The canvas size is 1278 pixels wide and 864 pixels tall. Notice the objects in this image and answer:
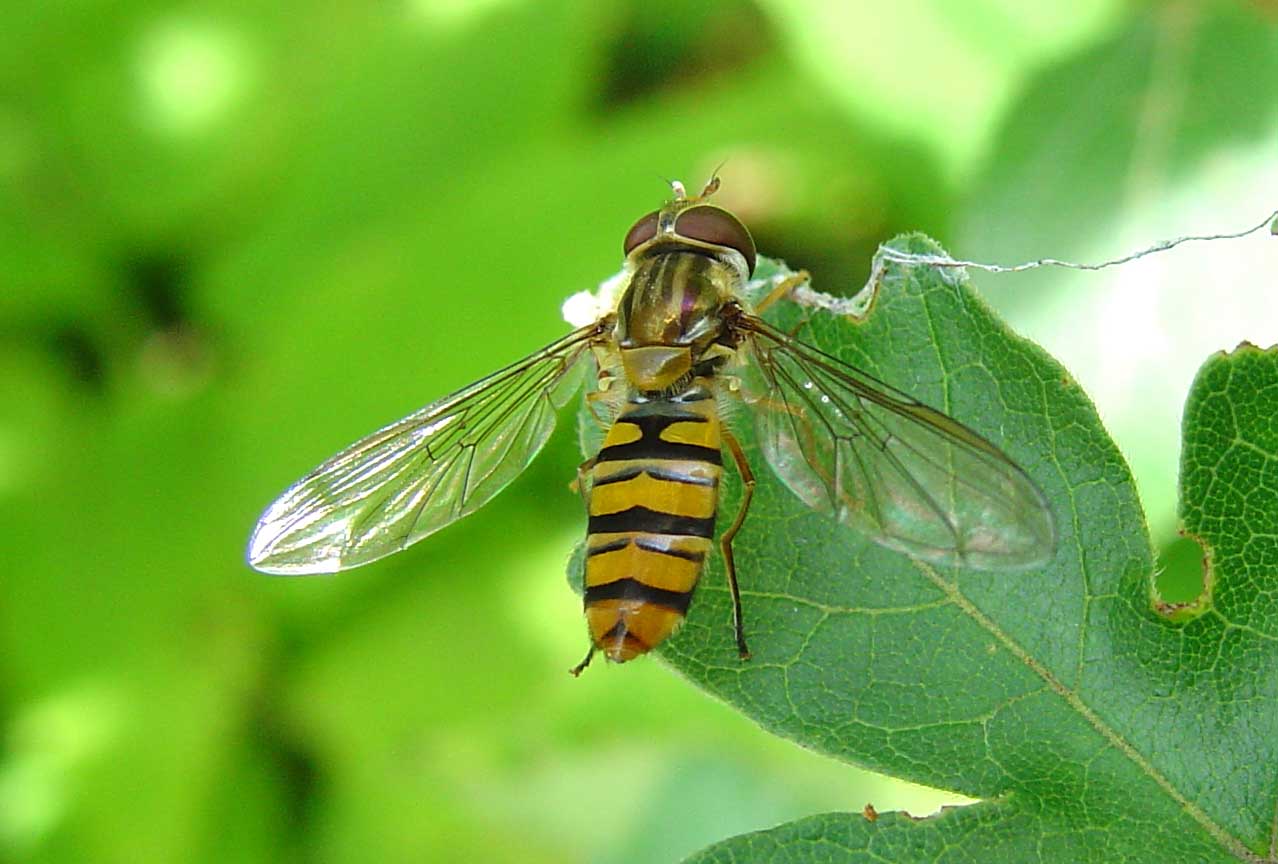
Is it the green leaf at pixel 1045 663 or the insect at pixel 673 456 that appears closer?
the green leaf at pixel 1045 663

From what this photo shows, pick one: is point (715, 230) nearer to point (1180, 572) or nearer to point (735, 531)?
point (735, 531)

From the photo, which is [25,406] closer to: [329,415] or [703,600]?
[329,415]

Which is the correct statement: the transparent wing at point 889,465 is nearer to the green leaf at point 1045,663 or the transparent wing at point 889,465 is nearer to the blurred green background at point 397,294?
the green leaf at point 1045,663

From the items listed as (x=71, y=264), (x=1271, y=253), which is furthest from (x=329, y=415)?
(x=1271, y=253)

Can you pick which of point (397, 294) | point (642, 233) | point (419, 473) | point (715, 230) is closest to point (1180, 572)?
point (715, 230)

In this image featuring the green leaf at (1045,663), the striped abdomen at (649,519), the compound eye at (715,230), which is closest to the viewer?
the green leaf at (1045,663)

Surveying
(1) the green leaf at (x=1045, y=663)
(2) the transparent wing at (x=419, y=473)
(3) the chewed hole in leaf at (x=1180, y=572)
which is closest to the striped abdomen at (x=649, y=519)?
(1) the green leaf at (x=1045, y=663)

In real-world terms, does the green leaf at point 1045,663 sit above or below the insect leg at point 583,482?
below
